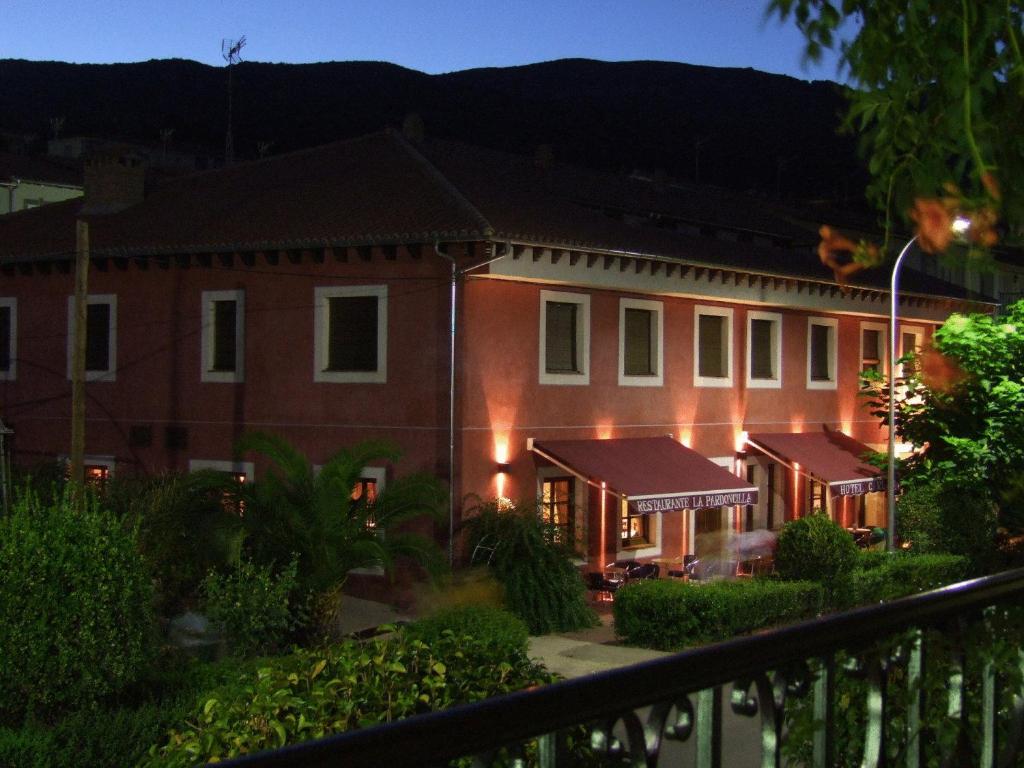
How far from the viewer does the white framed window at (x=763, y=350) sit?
31.4m

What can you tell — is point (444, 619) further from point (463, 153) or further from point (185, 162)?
point (185, 162)

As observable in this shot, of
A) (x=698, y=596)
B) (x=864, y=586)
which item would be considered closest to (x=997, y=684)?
(x=698, y=596)

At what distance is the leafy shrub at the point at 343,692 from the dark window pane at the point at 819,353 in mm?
26226

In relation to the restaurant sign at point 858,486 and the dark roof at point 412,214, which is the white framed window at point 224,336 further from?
the restaurant sign at point 858,486

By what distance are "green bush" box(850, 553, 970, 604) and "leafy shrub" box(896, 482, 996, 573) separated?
1260 mm

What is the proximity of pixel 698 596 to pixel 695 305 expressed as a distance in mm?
9092

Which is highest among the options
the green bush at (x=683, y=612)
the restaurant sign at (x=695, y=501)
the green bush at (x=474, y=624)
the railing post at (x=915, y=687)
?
the railing post at (x=915, y=687)

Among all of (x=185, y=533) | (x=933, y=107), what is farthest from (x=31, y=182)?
(x=933, y=107)

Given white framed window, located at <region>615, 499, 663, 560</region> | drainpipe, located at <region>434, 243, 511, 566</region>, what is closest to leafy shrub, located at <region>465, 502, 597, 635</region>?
drainpipe, located at <region>434, 243, 511, 566</region>

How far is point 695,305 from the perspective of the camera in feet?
97.3

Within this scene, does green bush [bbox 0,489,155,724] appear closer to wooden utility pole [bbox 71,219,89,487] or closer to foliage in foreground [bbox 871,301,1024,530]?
wooden utility pole [bbox 71,219,89,487]

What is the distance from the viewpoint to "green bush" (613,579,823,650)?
71.1 ft

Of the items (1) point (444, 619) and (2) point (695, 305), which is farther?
(2) point (695, 305)

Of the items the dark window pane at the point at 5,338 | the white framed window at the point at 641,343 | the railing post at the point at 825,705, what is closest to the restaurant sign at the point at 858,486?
the white framed window at the point at 641,343
